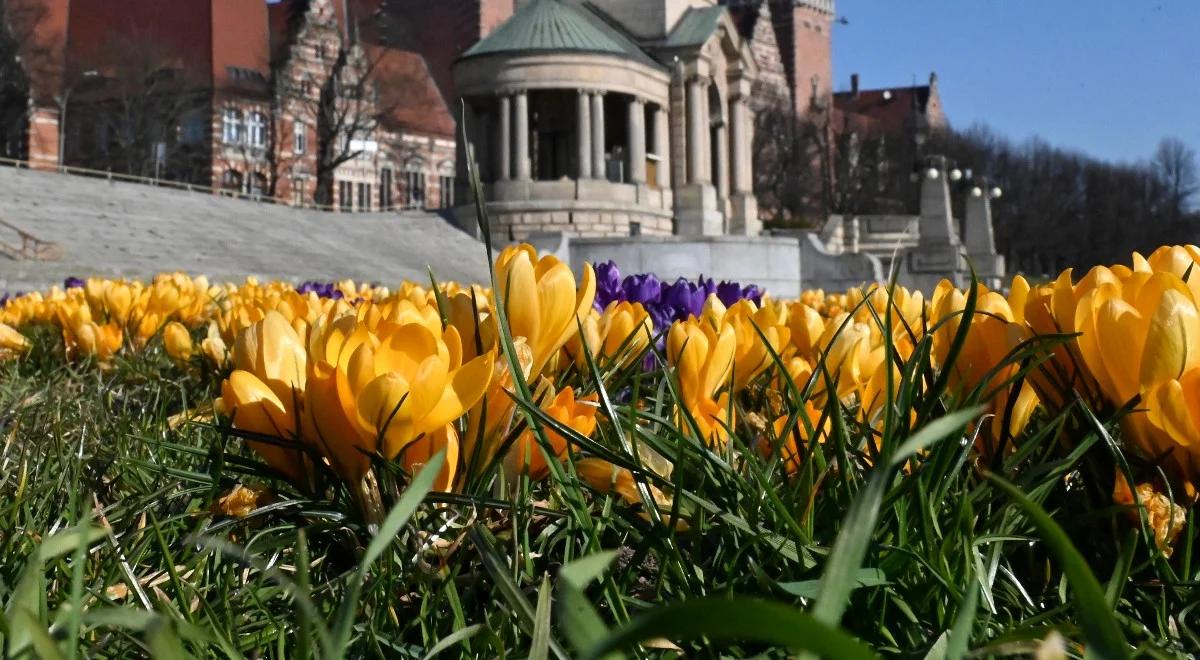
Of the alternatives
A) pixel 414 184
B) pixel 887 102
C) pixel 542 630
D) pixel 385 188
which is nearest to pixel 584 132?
pixel 385 188

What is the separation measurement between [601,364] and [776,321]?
34 cm

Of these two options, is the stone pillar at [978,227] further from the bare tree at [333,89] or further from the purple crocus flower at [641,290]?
the purple crocus flower at [641,290]

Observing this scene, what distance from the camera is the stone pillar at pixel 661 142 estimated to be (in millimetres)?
43250

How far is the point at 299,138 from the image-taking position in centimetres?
5881

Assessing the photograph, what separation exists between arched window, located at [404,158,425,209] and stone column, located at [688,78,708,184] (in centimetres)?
2448

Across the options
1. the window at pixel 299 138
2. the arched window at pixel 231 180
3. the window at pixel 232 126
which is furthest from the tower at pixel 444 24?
the arched window at pixel 231 180

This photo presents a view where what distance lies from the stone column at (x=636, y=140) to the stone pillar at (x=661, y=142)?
1.22 meters

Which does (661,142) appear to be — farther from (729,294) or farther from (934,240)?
(729,294)

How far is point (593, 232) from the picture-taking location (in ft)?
131

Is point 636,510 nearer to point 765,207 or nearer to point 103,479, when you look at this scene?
point 103,479

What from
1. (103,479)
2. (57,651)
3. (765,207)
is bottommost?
(103,479)

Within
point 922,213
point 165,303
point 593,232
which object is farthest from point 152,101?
point 165,303

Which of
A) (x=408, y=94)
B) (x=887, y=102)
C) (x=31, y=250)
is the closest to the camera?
(x=31, y=250)

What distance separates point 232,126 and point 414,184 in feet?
41.9
